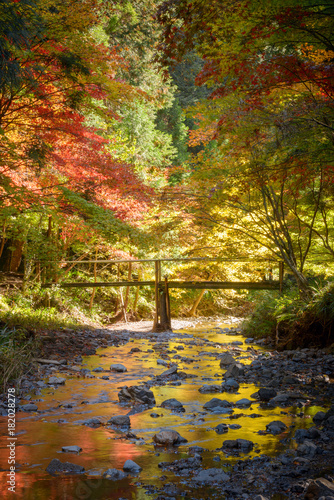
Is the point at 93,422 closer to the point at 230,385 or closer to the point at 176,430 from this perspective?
the point at 176,430

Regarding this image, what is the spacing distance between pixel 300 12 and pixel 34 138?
436 cm

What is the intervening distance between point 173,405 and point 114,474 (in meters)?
A: 1.38

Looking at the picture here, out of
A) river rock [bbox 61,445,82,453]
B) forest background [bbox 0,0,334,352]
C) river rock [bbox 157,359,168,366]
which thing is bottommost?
river rock [bbox 157,359,168,366]

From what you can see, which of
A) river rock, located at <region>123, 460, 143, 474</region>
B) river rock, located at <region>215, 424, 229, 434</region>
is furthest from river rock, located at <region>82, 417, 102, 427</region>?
river rock, located at <region>215, 424, 229, 434</region>

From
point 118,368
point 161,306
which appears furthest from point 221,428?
point 161,306

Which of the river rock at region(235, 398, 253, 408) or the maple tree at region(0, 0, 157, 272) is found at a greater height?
the maple tree at region(0, 0, 157, 272)

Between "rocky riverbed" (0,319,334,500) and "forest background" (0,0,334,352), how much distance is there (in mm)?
1341

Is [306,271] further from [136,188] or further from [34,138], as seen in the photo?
[34,138]

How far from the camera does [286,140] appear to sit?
483 cm

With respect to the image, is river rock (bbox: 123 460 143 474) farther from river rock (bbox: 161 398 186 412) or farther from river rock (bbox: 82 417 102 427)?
river rock (bbox: 161 398 186 412)

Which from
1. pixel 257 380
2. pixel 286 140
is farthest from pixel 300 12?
pixel 257 380

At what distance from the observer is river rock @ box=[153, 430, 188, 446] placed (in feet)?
8.66

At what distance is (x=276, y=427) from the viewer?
2.89m

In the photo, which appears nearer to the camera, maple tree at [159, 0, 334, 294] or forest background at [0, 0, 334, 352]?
maple tree at [159, 0, 334, 294]
